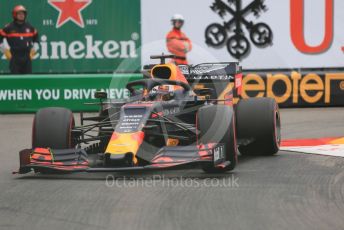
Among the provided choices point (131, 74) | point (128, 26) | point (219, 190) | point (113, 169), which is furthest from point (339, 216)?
point (128, 26)

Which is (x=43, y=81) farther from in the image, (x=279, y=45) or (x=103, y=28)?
(x=279, y=45)

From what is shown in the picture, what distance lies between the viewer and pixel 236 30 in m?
20.2

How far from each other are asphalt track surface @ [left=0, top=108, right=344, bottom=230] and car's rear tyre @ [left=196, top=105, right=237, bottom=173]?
0.61 feet

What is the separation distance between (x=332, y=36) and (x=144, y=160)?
39.8 ft

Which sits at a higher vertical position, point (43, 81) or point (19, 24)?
point (19, 24)

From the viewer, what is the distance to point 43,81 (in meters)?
19.0

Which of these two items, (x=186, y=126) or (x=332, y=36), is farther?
(x=332, y=36)

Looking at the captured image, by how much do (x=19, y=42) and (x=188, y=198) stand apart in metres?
13.3

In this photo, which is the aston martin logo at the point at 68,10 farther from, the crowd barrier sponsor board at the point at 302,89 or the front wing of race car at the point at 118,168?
the front wing of race car at the point at 118,168

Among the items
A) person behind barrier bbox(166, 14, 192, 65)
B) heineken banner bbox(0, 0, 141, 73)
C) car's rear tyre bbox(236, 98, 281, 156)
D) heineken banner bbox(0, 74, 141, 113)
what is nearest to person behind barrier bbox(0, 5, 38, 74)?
heineken banner bbox(0, 0, 141, 73)

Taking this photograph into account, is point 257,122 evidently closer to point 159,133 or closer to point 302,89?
point 159,133

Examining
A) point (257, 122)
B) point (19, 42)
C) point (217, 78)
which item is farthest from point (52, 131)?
point (19, 42)

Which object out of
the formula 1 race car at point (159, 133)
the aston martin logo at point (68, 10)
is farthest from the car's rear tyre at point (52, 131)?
the aston martin logo at point (68, 10)

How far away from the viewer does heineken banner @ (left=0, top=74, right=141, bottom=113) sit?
18.8 m
